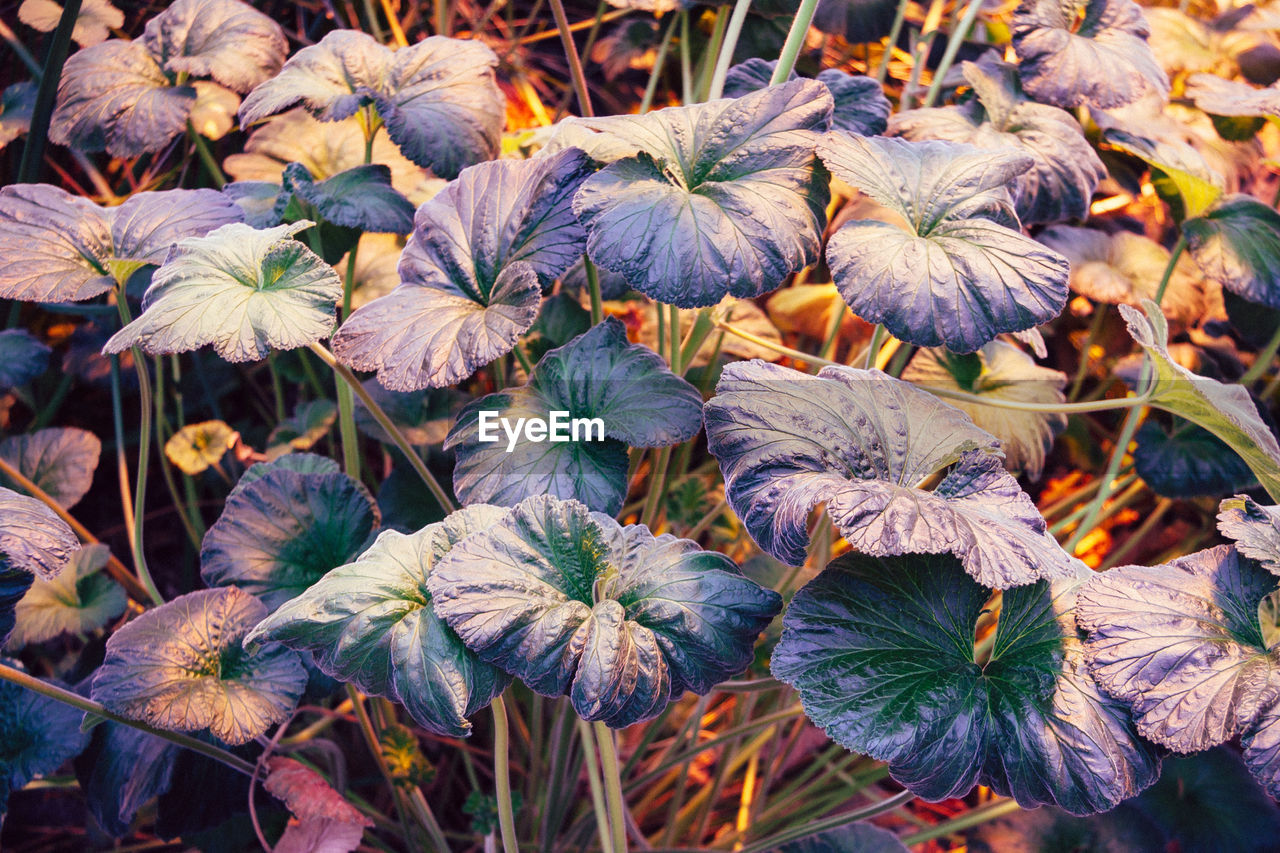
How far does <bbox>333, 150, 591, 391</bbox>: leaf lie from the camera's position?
25.8 inches

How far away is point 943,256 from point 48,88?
0.95m

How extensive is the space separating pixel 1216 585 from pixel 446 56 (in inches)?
33.1

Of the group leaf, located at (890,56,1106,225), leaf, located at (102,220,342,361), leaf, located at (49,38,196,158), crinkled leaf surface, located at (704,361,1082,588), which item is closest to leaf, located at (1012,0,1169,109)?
leaf, located at (890,56,1106,225)

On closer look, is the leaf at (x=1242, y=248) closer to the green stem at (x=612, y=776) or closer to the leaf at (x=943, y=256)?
the leaf at (x=943, y=256)

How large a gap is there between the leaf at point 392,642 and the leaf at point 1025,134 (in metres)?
0.65

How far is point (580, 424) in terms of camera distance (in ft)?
2.31

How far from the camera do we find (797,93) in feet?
2.29

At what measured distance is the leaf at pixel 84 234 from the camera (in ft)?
2.41

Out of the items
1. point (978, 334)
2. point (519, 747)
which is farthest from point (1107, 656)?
point (519, 747)

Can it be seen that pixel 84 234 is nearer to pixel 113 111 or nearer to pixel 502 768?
pixel 113 111

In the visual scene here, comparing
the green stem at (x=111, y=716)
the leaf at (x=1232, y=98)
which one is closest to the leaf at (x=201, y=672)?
the green stem at (x=111, y=716)

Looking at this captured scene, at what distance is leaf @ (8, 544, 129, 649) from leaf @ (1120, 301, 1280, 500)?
3.31 ft

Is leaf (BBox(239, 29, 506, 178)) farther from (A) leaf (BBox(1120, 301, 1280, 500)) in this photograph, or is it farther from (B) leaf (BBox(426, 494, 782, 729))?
(A) leaf (BBox(1120, 301, 1280, 500))

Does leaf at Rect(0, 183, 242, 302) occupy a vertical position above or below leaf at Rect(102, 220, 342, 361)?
below
